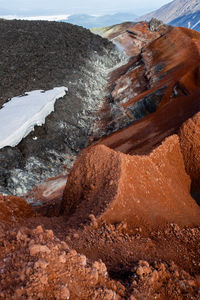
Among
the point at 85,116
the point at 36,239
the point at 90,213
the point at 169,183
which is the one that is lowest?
the point at 85,116

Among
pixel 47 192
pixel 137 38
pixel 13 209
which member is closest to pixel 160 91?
pixel 47 192

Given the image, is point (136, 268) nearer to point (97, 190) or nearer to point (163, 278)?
point (163, 278)

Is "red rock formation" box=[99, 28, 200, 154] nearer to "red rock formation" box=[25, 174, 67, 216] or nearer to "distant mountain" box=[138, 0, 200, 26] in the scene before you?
"red rock formation" box=[25, 174, 67, 216]

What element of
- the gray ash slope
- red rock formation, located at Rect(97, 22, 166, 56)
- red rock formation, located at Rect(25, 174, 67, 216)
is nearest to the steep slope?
red rock formation, located at Rect(97, 22, 166, 56)

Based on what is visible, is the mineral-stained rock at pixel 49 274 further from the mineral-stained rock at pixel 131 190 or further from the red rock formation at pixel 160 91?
Result: the red rock formation at pixel 160 91

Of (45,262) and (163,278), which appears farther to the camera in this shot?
(163,278)

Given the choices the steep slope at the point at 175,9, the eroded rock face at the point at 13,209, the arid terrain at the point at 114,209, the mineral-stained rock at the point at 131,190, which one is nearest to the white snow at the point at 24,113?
the arid terrain at the point at 114,209

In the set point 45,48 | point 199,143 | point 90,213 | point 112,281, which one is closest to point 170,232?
point 90,213

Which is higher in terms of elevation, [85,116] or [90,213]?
[90,213]
